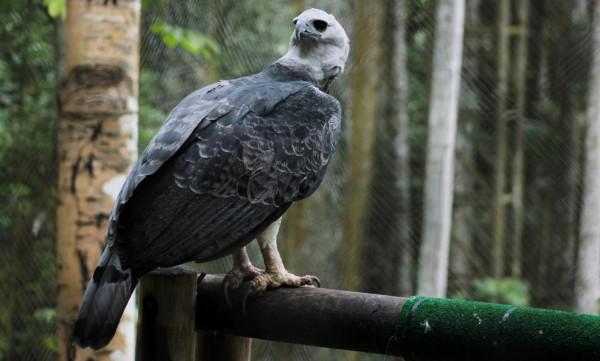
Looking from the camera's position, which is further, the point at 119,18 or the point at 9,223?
the point at 9,223

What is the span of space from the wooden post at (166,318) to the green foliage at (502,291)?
2.16 meters

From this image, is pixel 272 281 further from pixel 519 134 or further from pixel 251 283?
pixel 519 134

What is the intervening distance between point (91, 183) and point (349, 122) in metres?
1.52

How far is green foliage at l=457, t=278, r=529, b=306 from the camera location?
3617 millimetres

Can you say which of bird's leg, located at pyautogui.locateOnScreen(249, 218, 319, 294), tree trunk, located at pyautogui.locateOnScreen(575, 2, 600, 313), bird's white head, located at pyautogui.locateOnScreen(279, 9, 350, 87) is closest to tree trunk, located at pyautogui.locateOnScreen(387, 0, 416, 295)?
tree trunk, located at pyautogui.locateOnScreen(575, 2, 600, 313)

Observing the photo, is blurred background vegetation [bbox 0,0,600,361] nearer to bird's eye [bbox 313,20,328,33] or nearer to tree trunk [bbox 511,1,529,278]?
tree trunk [bbox 511,1,529,278]

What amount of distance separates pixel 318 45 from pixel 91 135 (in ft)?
2.03

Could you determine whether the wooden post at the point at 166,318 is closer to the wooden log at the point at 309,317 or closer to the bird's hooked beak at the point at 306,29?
the wooden log at the point at 309,317

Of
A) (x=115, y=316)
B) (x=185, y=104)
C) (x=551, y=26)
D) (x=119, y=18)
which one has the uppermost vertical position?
(x=551, y=26)

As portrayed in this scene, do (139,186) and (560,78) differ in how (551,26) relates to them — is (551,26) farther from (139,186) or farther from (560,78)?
(139,186)

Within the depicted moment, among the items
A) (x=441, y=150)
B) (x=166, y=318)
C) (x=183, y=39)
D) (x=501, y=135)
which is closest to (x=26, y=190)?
(x=183, y=39)

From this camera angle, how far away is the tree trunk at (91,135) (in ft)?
7.14

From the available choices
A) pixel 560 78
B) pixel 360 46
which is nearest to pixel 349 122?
pixel 360 46

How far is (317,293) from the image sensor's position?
64.1 inches
